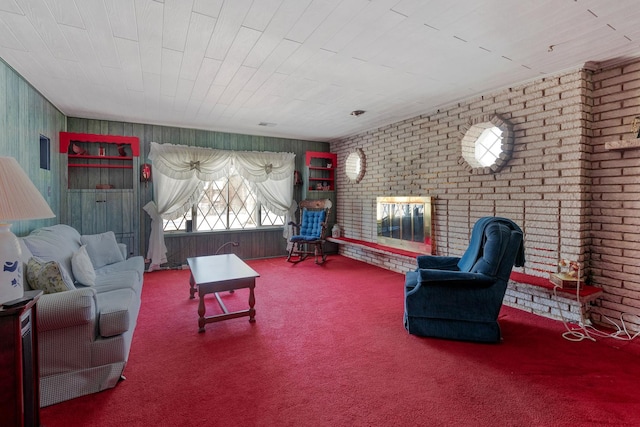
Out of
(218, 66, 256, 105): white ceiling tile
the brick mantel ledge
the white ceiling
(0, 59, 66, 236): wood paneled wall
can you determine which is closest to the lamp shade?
the white ceiling

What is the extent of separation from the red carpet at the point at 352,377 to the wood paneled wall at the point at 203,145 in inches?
85.0

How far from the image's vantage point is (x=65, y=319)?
1.74m

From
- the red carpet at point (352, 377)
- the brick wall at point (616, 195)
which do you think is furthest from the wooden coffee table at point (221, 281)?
Answer: the brick wall at point (616, 195)

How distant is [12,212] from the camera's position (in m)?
1.26

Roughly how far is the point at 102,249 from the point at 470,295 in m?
3.70

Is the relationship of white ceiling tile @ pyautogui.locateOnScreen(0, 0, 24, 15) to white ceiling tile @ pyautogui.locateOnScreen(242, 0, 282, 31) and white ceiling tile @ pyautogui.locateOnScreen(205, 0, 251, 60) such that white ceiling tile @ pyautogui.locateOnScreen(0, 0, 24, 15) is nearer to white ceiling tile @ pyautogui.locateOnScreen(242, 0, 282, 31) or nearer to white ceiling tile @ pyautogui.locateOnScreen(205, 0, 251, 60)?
white ceiling tile @ pyautogui.locateOnScreen(205, 0, 251, 60)

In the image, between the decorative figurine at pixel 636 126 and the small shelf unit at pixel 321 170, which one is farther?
the small shelf unit at pixel 321 170

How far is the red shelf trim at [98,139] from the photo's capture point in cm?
414

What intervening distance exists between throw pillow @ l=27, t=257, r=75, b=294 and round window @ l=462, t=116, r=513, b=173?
12.5 ft

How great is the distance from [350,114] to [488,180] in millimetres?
1975

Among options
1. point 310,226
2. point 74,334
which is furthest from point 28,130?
point 310,226

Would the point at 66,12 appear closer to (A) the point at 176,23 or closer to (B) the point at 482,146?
(A) the point at 176,23

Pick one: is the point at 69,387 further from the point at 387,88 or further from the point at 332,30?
the point at 387,88

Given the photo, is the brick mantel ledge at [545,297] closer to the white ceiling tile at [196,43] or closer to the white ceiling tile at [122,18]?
the white ceiling tile at [196,43]
